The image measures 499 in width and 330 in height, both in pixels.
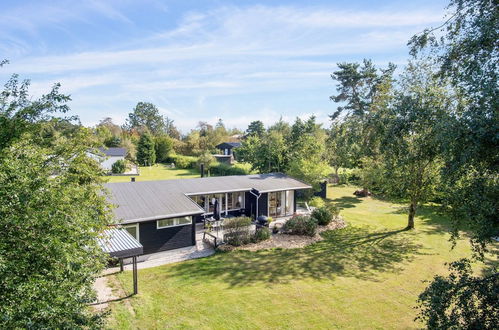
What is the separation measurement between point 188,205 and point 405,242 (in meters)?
12.1

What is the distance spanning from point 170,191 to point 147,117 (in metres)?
→ 84.0

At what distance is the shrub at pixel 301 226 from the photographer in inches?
671

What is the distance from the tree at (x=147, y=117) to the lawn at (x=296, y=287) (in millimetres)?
86034

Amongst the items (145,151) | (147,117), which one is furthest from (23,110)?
(147,117)

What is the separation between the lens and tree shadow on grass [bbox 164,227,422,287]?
12008 mm

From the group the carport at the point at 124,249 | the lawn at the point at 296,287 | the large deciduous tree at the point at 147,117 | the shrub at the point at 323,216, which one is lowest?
the lawn at the point at 296,287

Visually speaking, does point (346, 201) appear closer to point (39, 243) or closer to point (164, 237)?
point (164, 237)

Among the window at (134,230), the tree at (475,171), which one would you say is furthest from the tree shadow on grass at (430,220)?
the window at (134,230)

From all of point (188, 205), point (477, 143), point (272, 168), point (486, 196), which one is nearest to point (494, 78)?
point (477, 143)

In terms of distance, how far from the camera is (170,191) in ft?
56.2

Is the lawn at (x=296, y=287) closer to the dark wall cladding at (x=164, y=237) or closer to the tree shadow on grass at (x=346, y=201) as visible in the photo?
the dark wall cladding at (x=164, y=237)

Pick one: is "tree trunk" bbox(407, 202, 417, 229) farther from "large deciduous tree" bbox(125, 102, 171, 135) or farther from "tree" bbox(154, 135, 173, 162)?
"large deciduous tree" bbox(125, 102, 171, 135)

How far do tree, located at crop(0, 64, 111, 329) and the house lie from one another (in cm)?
585

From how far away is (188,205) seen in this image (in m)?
15.2
